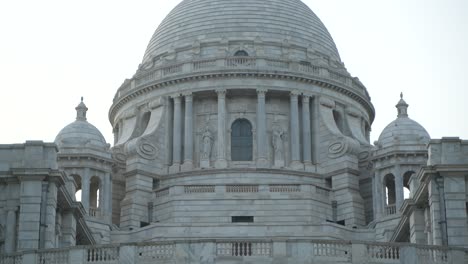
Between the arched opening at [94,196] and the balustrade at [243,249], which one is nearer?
the balustrade at [243,249]

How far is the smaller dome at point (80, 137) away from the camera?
94.3 meters

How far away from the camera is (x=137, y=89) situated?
106 meters

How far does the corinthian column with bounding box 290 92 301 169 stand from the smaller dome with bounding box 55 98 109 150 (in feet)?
47.7

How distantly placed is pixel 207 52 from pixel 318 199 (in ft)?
72.5

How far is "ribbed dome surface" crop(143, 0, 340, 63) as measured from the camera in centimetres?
10744

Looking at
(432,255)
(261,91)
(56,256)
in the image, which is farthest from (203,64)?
(432,255)

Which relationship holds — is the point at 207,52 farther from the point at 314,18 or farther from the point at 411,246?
the point at 411,246

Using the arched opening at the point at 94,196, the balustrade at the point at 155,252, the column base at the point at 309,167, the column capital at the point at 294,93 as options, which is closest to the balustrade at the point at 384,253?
the balustrade at the point at 155,252

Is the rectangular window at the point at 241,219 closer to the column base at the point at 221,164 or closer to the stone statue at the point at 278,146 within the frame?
the column base at the point at 221,164

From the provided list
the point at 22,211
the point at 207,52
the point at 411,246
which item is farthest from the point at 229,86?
the point at 411,246

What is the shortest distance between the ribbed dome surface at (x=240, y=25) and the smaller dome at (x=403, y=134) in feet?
47.5

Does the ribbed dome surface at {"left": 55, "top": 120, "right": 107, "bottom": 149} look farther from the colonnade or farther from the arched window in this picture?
the arched window

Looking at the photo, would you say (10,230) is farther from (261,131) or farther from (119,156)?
(261,131)

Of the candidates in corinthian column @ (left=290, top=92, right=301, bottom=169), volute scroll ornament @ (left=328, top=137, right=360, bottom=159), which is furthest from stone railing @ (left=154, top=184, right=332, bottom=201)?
A: corinthian column @ (left=290, top=92, right=301, bottom=169)
